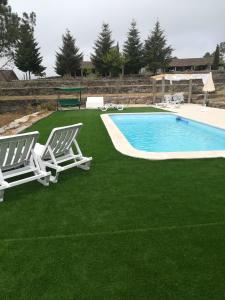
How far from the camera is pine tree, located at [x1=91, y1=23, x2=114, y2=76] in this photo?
46.6m

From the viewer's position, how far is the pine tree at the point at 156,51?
46.5 metres

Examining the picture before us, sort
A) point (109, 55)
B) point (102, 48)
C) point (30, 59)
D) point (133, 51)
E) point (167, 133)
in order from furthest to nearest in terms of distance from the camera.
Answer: point (102, 48) → point (133, 51) → point (30, 59) → point (109, 55) → point (167, 133)

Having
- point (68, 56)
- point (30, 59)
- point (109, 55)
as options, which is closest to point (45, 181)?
point (109, 55)

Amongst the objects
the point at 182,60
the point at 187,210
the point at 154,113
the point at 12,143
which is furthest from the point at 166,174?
the point at 182,60

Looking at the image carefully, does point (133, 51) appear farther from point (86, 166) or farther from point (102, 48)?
point (86, 166)

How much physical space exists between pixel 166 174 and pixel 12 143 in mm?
2549

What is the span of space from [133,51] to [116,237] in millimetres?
47102

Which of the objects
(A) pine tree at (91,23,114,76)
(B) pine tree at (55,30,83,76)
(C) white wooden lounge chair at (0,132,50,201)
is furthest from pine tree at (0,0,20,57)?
(C) white wooden lounge chair at (0,132,50,201)

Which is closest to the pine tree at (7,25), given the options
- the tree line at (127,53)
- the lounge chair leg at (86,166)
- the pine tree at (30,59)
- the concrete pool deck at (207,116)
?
the pine tree at (30,59)

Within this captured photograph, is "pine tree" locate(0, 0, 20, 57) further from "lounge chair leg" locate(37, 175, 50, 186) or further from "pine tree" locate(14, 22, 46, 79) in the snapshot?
"lounge chair leg" locate(37, 175, 50, 186)

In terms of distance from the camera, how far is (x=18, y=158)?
438 centimetres

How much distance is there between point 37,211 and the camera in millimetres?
3586

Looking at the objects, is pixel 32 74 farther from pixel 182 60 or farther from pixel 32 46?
pixel 182 60

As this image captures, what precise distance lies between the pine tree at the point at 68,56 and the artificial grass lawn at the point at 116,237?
4456cm
